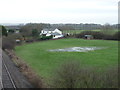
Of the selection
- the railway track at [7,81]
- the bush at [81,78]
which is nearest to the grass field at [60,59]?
the railway track at [7,81]

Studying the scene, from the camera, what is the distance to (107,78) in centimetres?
958

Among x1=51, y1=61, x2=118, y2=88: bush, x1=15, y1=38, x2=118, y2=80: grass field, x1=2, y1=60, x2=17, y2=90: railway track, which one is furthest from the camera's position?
x1=15, y1=38, x2=118, y2=80: grass field

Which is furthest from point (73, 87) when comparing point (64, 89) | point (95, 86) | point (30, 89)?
point (30, 89)

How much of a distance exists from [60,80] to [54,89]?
2.01 feet

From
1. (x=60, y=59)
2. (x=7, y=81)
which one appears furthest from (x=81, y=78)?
(x=60, y=59)

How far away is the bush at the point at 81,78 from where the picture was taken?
9.48m

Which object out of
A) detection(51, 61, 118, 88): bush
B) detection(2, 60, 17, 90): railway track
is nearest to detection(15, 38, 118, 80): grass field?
detection(2, 60, 17, 90): railway track

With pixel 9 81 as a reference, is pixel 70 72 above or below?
above

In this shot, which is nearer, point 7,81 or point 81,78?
point 81,78

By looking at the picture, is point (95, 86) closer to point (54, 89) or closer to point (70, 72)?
point (70, 72)

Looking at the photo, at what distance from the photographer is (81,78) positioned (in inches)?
391

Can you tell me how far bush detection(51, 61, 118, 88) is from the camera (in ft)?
31.1

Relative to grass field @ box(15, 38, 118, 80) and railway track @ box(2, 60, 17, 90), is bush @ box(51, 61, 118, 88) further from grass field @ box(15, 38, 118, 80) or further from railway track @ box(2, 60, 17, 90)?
railway track @ box(2, 60, 17, 90)

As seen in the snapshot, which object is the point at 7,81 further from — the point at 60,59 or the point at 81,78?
the point at 60,59
